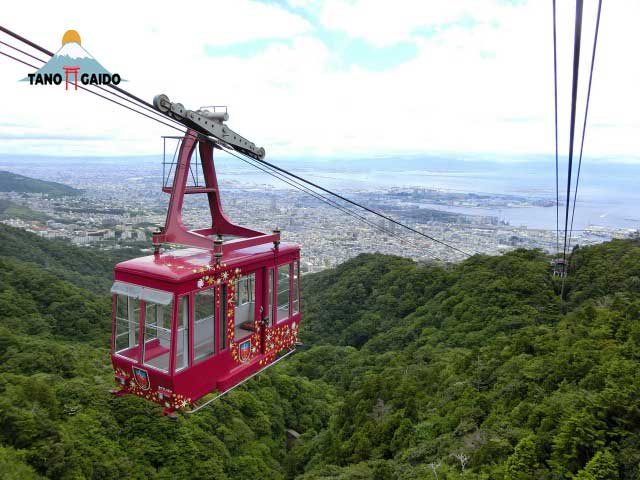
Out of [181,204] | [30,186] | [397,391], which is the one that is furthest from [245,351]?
[30,186]

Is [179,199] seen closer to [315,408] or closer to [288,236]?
[315,408]

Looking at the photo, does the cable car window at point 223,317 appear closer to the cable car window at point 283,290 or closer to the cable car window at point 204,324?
the cable car window at point 204,324

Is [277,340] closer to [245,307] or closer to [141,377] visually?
[245,307]

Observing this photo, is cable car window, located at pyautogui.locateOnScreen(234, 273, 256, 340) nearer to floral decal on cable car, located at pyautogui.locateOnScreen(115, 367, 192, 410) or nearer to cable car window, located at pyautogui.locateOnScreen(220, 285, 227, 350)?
cable car window, located at pyautogui.locateOnScreen(220, 285, 227, 350)

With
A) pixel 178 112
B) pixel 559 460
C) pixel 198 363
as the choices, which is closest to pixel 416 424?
pixel 559 460

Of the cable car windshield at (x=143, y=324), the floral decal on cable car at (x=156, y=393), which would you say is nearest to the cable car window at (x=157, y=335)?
the cable car windshield at (x=143, y=324)
